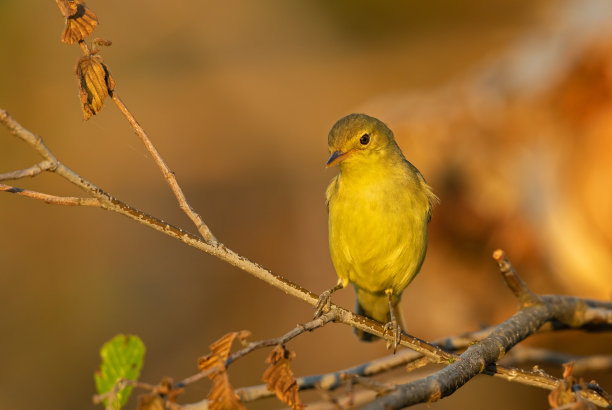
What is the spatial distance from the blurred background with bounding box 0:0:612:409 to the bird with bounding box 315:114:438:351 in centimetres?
204

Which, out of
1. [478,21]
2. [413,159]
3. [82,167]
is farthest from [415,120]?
[478,21]

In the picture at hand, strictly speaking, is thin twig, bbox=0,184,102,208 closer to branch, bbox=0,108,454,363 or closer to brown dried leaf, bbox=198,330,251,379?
branch, bbox=0,108,454,363

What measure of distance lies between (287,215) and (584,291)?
4843mm

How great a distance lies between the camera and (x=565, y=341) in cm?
764

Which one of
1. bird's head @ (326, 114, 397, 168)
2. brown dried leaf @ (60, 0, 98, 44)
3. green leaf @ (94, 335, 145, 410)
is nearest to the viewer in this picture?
brown dried leaf @ (60, 0, 98, 44)

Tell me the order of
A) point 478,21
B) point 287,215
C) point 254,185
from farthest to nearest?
point 478,21, point 254,185, point 287,215

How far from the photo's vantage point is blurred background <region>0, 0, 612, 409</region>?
695 centimetres

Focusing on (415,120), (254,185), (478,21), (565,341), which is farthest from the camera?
(478,21)

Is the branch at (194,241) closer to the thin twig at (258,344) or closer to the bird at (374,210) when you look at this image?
the thin twig at (258,344)

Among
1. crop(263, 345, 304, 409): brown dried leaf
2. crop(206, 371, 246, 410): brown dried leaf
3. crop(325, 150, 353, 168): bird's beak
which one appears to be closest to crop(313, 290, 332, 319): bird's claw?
crop(325, 150, 353, 168): bird's beak

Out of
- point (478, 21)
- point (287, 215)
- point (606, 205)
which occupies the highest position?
point (478, 21)

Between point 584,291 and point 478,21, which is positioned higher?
point 478,21

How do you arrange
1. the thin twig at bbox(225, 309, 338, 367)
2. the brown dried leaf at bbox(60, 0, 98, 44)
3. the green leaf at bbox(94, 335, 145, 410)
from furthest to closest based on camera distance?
the green leaf at bbox(94, 335, 145, 410), the brown dried leaf at bbox(60, 0, 98, 44), the thin twig at bbox(225, 309, 338, 367)

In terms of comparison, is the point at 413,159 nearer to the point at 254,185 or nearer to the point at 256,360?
the point at 256,360
